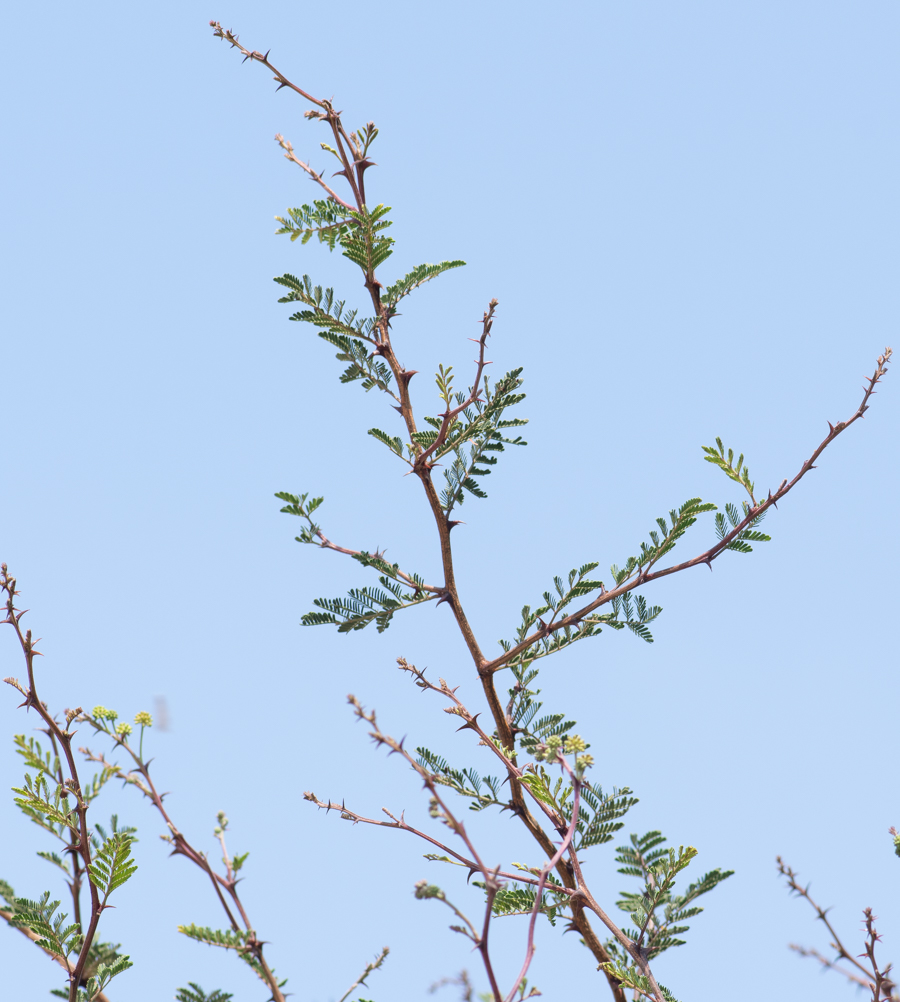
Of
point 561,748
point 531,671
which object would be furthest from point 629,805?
point 561,748

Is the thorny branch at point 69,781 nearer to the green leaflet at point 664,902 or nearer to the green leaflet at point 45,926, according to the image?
the green leaflet at point 45,926

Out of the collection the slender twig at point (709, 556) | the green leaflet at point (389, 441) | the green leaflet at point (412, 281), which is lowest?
the slender twig at point (709, 556)

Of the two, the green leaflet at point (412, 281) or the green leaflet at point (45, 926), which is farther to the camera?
the green leaflet at point (412, 281)

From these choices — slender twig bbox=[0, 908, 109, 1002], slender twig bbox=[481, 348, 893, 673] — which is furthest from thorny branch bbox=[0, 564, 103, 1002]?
slender twig bbox=[481, 348, 893, 673]

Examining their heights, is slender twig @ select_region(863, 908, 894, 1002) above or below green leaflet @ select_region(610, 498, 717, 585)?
below

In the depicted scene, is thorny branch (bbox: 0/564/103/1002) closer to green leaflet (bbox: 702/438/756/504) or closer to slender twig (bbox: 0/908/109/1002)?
slender twig (bbox: 0/908/109/1002)

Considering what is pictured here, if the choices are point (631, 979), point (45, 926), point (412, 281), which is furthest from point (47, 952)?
point (412, 281)

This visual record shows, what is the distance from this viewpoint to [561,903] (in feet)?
10.0

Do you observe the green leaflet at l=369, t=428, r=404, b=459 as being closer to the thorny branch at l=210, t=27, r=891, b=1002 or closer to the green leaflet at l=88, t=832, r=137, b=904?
the thorny branch at l=210, t=27, r=891, b=1002

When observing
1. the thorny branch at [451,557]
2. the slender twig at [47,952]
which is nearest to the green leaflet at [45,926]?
the slender twig at [47,952]

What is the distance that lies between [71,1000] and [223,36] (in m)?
3.56

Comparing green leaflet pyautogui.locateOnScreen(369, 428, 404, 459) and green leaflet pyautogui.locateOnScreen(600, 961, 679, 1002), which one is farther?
green leaflet pyautogui.locateOnScreen(369, 428, 404, 459)

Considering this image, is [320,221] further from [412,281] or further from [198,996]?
[198,996]

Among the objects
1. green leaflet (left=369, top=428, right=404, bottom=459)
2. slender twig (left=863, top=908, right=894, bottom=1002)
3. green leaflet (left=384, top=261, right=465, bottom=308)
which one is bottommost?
slender twig (left=863, top=908, right=894, bottom=1002)
